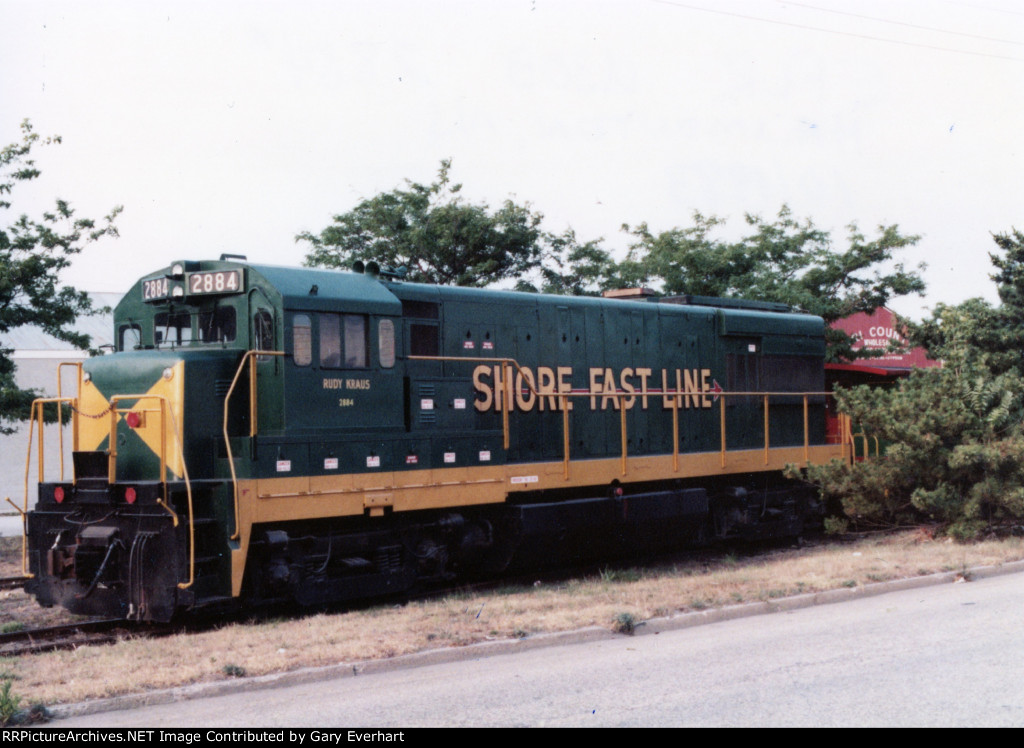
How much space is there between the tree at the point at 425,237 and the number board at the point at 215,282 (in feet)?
38.3

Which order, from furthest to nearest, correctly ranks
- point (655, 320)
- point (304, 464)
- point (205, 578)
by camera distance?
point (655, 320)
point (304, 464)
point (205, 578)

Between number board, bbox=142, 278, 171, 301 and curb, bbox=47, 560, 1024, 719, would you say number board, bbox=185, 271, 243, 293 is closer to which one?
number board, bbox=142, 278, 171, 301

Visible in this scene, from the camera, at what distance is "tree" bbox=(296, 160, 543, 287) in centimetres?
2166

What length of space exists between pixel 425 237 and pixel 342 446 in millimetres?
12355

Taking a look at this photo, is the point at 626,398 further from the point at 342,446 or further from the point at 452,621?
the point at 452,621

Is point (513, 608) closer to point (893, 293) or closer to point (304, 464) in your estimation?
point (304, 464)

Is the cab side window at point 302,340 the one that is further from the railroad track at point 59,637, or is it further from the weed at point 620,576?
the weed at point 620,576

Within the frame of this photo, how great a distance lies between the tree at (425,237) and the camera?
21.7 metres

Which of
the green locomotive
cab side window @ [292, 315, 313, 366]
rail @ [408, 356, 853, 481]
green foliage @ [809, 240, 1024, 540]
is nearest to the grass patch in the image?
the green locomotive

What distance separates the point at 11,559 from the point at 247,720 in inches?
443

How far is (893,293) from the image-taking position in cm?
2275

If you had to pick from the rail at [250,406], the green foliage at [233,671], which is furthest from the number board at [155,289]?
the green foliage at [233,671]

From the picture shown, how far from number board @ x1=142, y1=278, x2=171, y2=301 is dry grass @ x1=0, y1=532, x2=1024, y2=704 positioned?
338 cm

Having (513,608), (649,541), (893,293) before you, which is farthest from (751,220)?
(513,608)
